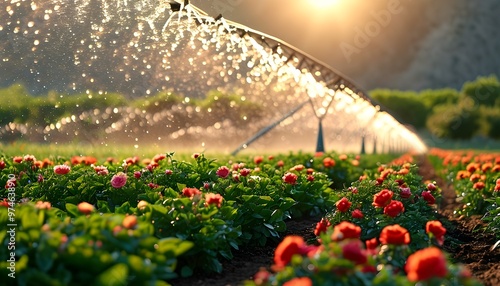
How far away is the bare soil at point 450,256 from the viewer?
4.72 m

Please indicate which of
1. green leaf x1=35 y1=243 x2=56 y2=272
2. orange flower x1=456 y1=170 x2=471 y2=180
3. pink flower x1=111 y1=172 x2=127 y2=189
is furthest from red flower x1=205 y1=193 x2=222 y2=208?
orange flower x1=456 y1=170 x2=471 y2=180

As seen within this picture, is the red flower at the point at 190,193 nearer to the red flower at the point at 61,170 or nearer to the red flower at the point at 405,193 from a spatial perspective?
the red flower at the point at 61,170

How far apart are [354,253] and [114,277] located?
3.37 ft

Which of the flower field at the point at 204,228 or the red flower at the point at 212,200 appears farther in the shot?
the red flower at the point at 212,200

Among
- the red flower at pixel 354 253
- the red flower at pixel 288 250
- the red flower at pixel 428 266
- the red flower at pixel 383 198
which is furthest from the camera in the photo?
A: the red flower at pixel 383 198

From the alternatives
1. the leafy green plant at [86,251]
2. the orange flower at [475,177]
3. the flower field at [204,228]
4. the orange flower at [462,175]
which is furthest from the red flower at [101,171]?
the orange flower at [462,175]

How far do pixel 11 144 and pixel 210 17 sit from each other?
10.2 feet

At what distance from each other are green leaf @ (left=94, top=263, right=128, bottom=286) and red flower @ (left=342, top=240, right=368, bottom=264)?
95 cm

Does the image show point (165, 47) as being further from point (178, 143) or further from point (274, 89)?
point (274, 89)

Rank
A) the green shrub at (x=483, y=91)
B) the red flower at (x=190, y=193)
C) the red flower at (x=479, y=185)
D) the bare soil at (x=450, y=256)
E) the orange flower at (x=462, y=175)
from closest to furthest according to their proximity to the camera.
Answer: the bare soil at (x=450, y=256), the red flower at (x=190, y=193), the red flower at (x=479, y=185), the orange flower at (x=462, y=175), the green shrub at (x=483, y=91)

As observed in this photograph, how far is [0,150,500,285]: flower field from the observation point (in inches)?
121

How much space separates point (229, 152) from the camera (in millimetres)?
12055

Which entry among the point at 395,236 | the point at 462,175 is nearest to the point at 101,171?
the point at 395,236

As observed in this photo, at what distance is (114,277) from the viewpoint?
286 cm
